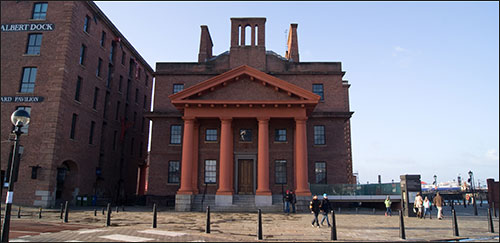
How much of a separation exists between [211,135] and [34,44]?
16.6 metres

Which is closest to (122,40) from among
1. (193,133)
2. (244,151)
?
(193,133)

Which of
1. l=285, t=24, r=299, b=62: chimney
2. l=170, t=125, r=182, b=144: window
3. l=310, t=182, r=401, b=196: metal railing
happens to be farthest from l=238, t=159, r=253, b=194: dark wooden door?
l=285, t=24, r=299, b=62: chimney

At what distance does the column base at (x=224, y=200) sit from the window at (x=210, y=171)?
422cm

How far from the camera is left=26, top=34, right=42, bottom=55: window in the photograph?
28.8 meters

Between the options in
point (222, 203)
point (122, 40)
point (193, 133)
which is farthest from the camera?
point (122, 40)

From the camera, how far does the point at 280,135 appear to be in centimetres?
2989

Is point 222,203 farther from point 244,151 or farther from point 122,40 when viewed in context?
point 122,40

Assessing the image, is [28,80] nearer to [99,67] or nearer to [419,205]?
[99,67]

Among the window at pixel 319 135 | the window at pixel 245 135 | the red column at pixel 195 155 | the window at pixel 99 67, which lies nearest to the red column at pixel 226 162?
the window at pixel 245 135

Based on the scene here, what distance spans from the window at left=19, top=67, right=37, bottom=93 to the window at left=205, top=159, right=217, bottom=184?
15383 mm

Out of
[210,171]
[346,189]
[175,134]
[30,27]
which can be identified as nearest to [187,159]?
[210,171]

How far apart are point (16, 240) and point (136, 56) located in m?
36.3

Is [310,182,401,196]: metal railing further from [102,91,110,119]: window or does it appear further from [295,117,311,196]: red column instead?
[102,91,110,119]: window

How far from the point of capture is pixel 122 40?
39.5m
